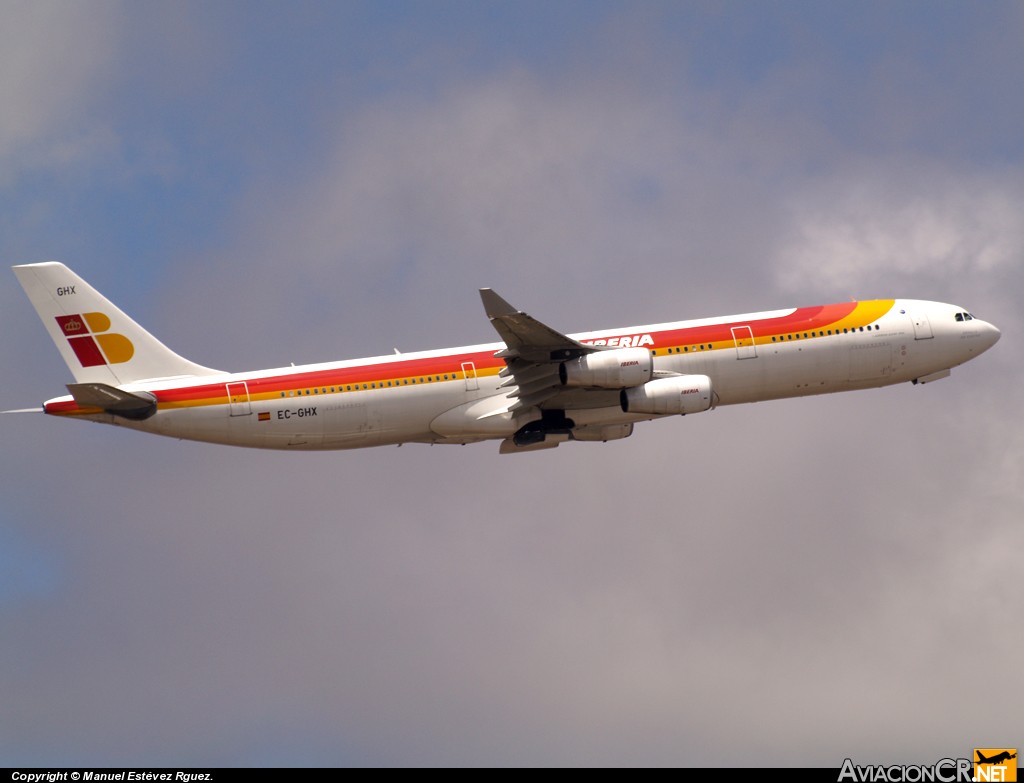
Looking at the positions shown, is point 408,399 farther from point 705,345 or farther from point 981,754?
point 981,754

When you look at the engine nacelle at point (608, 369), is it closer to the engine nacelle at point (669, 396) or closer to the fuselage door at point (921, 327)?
the engine nacelle at point (669, 396)

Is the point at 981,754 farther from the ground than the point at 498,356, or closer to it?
closer to it

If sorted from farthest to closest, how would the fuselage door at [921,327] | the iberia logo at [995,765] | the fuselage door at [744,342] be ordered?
the fuselage door at [921,327], the fuselage door at [744,342], the iberia logo at [995,765]

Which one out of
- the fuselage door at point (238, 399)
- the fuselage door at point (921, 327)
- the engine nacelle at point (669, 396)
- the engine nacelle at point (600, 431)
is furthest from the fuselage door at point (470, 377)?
the fuselage door at point (921, 327)

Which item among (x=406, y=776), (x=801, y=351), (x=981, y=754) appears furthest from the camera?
(x=801, y=351)

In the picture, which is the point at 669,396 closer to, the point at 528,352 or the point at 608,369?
the point at 608,369

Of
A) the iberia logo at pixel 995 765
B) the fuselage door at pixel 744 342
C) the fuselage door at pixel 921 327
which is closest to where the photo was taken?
the iberia logo at pixel 995 765

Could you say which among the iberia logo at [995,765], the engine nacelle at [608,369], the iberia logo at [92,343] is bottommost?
the iberia logo at [995,765]

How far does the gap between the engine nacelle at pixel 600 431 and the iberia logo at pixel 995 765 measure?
2164cm

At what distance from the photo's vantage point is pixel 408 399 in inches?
2746

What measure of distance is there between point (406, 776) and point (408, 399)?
2011 cm

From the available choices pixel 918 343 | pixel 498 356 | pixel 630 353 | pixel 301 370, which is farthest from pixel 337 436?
pixel 918 343

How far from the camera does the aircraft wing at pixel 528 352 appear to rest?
218 feet

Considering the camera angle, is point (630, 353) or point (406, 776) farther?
point (630, 353)
